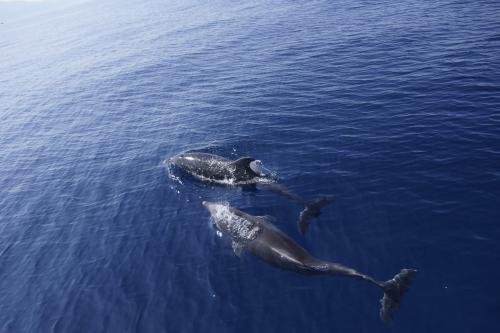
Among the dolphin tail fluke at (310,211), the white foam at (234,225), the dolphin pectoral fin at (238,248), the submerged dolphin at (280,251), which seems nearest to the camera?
the submerged dolphin at (280,251)

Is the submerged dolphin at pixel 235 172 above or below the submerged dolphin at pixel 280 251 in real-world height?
below

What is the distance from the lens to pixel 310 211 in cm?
2427

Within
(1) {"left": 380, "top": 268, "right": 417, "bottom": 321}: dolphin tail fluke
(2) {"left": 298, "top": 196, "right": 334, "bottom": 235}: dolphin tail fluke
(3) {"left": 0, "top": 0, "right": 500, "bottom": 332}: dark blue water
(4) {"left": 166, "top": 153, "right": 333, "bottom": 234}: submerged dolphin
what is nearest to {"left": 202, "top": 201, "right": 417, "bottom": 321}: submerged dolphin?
(1) {"left": 380, "top": 268, "right": 417, "bottom": 321}: dolphin tail fluke

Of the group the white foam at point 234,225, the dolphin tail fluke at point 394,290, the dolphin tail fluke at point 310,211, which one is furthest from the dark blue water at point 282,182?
the white foam at point 234,225

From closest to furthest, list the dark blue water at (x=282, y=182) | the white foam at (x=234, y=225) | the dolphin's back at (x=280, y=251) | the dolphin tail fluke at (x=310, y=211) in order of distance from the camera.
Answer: the dark blue water at (x=282, y=182) < the dolphin's back at (x=280, y=251) < the white foam at (x=234, y=225) < the dolphin tail fluke at (x=310, y=211)

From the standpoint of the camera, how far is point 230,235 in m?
23.3

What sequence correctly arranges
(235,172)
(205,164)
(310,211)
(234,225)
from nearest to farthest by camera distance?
1. (234,225)
2. (310,211)
3. (235,172)
4. (205,164)

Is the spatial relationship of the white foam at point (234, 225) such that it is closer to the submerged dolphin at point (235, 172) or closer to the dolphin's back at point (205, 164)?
the submerged dolphin at point (235, 172)

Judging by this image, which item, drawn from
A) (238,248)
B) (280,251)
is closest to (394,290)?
(280,251)

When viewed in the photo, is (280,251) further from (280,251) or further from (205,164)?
(205,164)

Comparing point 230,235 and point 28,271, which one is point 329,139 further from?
point 28,271

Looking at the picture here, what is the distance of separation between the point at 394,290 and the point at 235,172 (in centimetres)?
1403

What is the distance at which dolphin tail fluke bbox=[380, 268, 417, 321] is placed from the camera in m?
17.5

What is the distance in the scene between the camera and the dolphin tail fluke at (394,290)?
17.5 m
